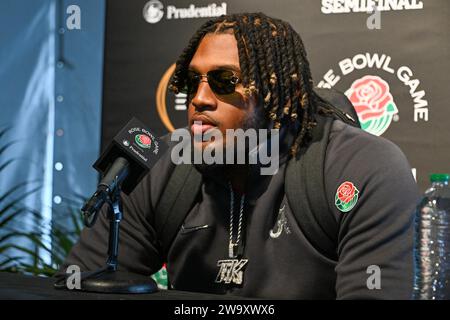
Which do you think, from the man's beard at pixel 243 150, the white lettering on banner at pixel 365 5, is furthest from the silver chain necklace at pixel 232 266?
the white lettering on banner at pixel 365 5

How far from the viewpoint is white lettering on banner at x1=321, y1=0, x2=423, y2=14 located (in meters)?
3.63

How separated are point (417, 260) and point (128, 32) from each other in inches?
106

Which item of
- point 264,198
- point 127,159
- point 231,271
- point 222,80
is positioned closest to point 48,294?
point 127,159

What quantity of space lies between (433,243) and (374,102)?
196 centimetres

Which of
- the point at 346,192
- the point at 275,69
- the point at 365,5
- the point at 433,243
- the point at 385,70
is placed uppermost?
the point at 365,5

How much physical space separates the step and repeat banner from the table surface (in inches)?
80.9

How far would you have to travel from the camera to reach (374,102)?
12.2 feet

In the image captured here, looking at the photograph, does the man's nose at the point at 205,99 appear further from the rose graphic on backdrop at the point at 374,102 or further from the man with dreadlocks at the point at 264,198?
the rose graphic on backdrop at the point at 374,102

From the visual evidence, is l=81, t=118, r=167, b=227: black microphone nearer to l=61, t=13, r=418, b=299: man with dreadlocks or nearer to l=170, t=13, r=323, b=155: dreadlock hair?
l=61, t=13, r=418, b=299: man with dreadlocks

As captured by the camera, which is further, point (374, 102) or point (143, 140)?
point (374, 102)

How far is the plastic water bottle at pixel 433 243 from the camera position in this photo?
168cm

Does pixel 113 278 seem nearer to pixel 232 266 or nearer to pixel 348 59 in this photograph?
pixel 232 266

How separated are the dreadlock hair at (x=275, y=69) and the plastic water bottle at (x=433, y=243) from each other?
55 cm
